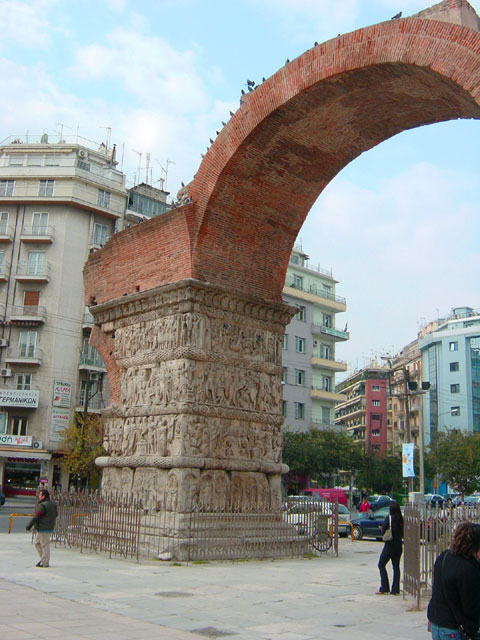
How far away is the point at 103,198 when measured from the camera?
117ft

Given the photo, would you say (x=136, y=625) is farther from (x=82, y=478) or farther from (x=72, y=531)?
(x=82, y=478)

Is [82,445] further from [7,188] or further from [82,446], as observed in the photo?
[7,188]

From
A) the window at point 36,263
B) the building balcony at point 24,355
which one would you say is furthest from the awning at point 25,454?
the window at point 36,263

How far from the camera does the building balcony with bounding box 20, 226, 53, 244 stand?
3384 cm

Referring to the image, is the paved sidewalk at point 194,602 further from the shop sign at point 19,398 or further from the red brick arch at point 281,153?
the shop sign at point 19,398

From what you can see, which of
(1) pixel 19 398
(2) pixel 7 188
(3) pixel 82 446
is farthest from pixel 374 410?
(2) pixel 7 188

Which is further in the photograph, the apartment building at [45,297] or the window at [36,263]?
the window at [36,263]

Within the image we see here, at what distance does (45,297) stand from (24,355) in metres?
2.97

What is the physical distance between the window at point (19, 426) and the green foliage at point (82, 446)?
2.16 m

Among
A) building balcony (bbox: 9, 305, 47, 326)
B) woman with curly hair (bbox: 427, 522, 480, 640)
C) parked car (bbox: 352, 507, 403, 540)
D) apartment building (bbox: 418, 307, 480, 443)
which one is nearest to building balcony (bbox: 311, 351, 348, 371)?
apartment building (bbox: 418, 307, 480, 443)

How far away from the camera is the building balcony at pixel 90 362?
3344cm

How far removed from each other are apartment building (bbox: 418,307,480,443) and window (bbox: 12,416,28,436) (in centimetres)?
3067

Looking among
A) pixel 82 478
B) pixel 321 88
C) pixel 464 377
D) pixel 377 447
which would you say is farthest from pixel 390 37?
pixel 377 447

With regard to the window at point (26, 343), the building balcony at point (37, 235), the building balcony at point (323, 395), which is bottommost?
the building balcony at point (323, 395)
